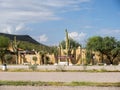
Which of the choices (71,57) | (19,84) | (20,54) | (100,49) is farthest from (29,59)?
(19,84)

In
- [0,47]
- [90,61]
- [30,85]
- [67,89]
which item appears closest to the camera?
[67,89]

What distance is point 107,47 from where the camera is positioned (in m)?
69.2

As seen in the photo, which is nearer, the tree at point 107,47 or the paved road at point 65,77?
the paved road at point 65,77

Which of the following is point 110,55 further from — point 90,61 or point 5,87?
point 5,87

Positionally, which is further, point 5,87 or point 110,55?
point 110,55

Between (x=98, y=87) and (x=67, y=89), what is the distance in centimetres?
160

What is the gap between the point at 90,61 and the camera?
64.7m

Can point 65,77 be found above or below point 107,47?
below

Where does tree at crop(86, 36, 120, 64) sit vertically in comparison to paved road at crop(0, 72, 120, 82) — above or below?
above

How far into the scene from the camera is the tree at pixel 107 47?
6812 cm

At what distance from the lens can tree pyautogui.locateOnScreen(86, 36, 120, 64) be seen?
224 ft

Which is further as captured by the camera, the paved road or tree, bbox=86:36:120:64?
tree, bbox=86:36:120:64

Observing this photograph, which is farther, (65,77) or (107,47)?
(107,47)

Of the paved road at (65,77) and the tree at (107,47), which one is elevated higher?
the tree at (107,47)
